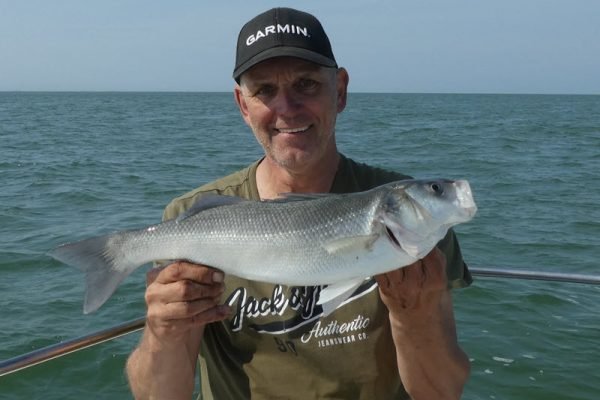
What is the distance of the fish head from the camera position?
96.9 inches

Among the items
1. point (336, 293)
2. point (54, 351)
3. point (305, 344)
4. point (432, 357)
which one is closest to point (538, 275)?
point (432, 357)

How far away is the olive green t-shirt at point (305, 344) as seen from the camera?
2.97 meters

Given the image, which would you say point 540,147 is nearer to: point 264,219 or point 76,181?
point 76,181

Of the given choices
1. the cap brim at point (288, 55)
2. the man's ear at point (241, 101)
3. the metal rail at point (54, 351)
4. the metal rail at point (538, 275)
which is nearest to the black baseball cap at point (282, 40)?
the cap brim at point (288, 55)

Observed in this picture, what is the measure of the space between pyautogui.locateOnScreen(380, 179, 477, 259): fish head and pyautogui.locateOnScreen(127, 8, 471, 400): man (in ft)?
1.43

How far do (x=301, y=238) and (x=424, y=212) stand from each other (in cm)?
51

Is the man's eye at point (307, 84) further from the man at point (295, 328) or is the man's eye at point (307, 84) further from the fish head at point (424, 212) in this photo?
the fish head at point (424, 212)

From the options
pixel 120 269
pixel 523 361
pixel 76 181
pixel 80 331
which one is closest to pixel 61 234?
pixel 80 331

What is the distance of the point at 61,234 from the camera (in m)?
10.9

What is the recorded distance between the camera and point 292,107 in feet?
9.89

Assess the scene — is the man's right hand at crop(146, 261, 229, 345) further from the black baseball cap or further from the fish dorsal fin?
the black baseball cap

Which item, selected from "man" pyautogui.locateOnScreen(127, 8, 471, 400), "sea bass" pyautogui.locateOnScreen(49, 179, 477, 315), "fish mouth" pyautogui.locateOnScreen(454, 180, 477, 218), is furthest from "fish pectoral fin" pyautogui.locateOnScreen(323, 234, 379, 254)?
"man" pyautogui.locateOnScreen(127, 8, 471, 400)

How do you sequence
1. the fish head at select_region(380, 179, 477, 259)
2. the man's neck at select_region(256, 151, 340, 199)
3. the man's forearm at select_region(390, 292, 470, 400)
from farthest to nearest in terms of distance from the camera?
1. the man's neck at select_region(256, 151, 340, 199)
2. the man's forearm at select_region(390, 292, 470, 400)
3. the fish head at select_region(380, 179, 477, 259)

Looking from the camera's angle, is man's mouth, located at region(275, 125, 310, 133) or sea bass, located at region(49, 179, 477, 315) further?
man's mouth, located at region(275, 125, 310, 133)
